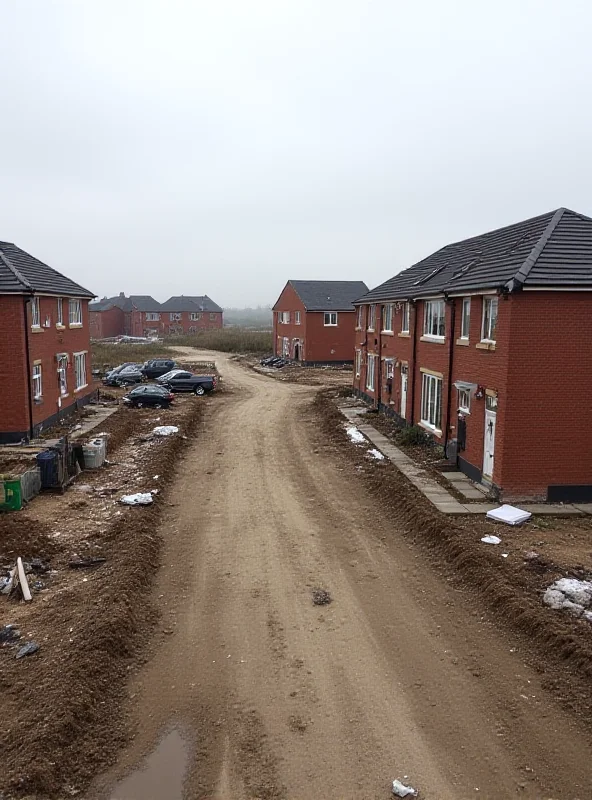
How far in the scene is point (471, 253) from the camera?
A: 23.4m

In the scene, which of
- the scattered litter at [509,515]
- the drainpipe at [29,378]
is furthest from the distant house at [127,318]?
the scattered litter at [509,515]

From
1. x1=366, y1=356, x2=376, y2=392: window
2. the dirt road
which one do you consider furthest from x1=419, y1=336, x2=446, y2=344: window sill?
x1=366, y1=356, x2=376, y2=392: window

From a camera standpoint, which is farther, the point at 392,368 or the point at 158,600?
the point at 392,368

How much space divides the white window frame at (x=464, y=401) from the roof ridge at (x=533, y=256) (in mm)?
3809

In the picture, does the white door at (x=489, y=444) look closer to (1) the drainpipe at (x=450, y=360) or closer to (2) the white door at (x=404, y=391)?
(1) the drainpipe at (x=450, y=360)

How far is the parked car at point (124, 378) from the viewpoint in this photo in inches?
1673

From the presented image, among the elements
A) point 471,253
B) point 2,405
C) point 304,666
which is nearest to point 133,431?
point 2,405

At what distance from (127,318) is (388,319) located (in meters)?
90.4

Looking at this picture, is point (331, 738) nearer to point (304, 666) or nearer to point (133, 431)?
point (304, 666)

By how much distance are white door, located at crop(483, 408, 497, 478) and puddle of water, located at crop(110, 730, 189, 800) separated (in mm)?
11506

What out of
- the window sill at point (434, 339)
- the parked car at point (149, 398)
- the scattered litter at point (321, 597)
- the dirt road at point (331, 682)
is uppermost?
the window sill at point (434, 339)

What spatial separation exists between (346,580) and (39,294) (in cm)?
1756

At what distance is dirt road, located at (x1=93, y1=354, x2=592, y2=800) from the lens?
6.55m

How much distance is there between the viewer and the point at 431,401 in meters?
22.3
